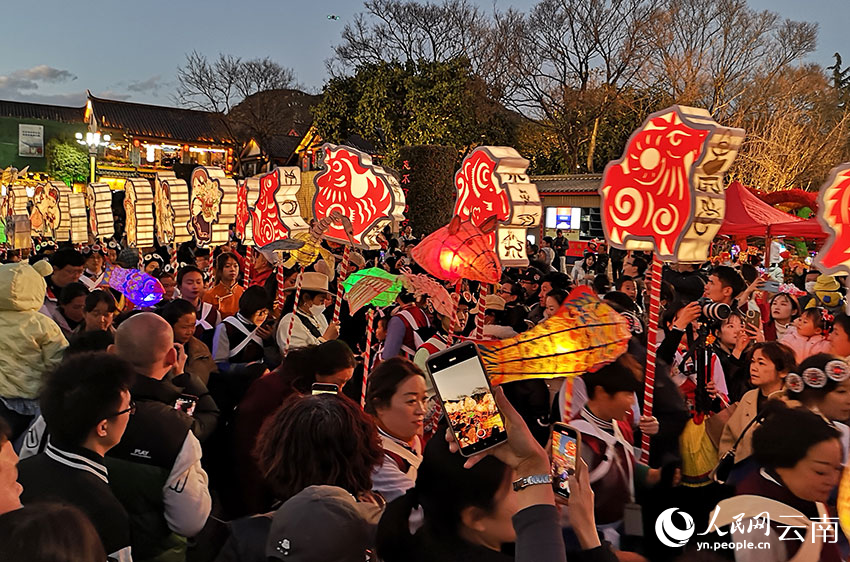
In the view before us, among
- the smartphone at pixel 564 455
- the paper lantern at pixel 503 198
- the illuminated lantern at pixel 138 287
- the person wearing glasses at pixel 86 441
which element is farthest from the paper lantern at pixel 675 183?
the illuminated lantern at pixel 138 287

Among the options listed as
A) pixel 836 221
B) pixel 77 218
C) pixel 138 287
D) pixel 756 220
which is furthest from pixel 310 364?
pixel 756 220

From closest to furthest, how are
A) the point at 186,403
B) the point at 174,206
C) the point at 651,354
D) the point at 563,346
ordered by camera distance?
1. the point at 563,346
2. the point at 186,403
3. the point at 651,354
4. the point at 174,206

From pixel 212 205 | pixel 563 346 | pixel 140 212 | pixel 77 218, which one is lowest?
pixel 563 346

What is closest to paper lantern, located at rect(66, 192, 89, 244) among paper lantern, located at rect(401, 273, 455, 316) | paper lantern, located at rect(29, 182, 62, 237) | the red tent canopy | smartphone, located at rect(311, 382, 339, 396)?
paper lantern, located at rect(29, 182, 62, 237)

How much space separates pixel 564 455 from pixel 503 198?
422 cm

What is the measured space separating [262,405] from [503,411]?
2142 mm

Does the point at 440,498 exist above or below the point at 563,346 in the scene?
below

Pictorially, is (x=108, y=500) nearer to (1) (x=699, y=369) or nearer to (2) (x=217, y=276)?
(1) (x=699, y=369)

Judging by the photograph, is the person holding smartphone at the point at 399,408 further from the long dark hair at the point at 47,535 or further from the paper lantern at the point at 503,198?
the paper lantern at the point at 503,198

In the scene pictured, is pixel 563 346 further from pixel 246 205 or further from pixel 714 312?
pixel 246 205

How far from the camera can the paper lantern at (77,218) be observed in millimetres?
10117

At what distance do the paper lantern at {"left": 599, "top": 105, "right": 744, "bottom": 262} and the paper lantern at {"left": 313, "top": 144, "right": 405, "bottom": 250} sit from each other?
7.73 ft

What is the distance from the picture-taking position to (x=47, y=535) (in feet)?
4.87

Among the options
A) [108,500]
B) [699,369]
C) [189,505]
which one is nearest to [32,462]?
[108,500]
